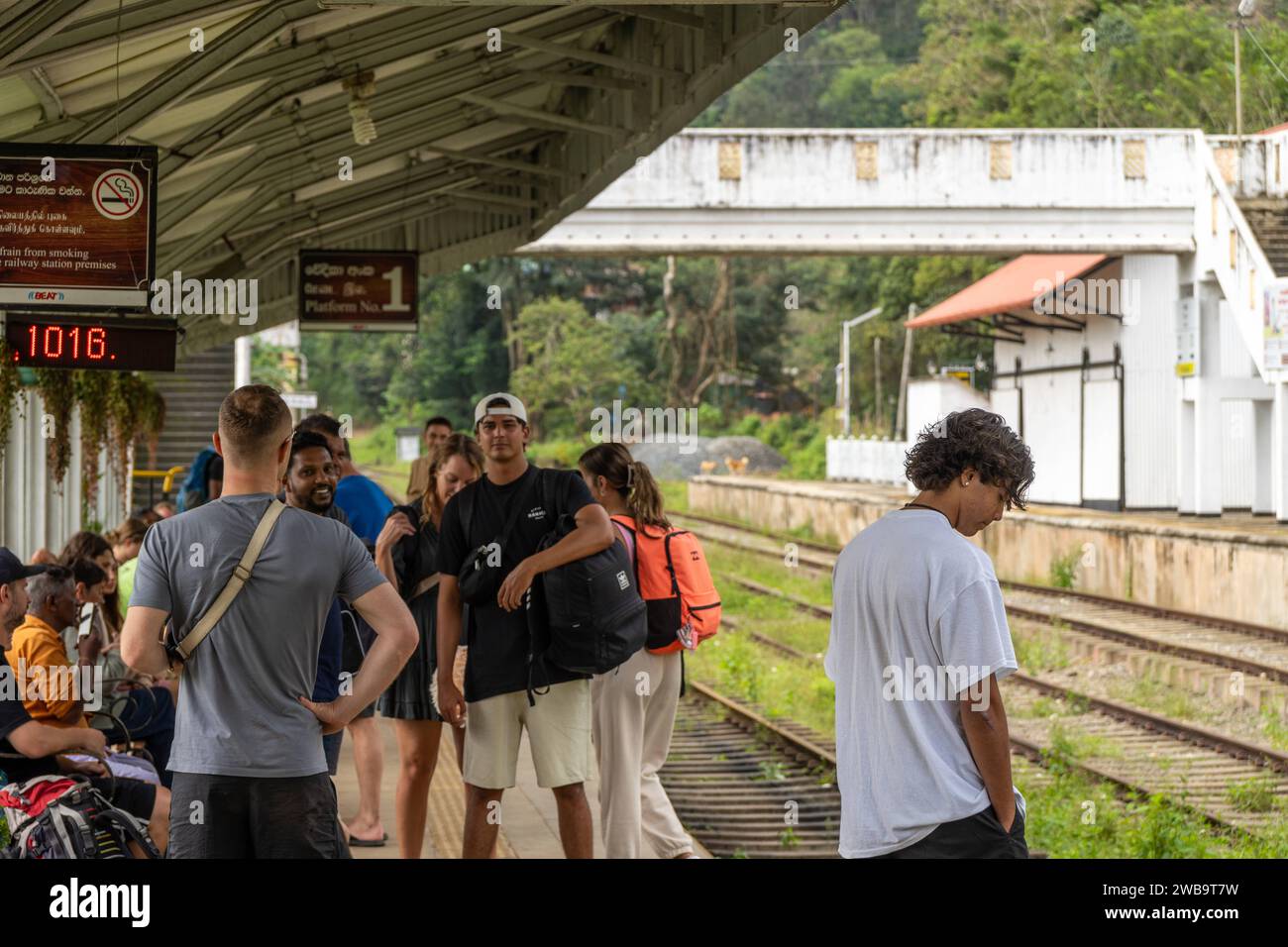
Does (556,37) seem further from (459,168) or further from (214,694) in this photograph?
(214,694)

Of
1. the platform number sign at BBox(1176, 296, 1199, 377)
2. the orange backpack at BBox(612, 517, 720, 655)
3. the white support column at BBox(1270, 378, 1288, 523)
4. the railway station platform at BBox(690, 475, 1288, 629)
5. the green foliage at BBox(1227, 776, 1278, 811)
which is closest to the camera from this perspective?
the orange backpack at BBox(612, 517, 720, 655)

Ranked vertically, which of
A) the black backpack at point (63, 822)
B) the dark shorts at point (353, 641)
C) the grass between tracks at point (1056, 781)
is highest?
the dark shorts at point (353, 641)

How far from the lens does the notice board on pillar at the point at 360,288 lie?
13344 mm

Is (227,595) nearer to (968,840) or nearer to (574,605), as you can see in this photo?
(968,840)

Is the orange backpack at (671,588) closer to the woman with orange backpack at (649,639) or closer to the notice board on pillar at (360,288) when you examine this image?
the woman with orange backpack at (649,639)

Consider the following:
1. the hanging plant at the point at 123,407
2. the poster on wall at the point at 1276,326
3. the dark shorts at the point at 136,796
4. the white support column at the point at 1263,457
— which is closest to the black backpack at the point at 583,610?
the dark shorts at the point at 136,796

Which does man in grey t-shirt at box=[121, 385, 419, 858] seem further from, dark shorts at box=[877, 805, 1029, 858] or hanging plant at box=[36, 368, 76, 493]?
hanging plant at box=[36, 368, 76, 493]

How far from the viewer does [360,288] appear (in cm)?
1354

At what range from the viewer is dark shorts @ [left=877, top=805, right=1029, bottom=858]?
4156mm

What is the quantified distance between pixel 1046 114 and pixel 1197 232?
97.4ft

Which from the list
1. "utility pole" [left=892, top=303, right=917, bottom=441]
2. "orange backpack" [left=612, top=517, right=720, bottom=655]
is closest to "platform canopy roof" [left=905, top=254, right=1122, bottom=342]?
"utility pole" [left=892, top=303, right=917, bottom=441]

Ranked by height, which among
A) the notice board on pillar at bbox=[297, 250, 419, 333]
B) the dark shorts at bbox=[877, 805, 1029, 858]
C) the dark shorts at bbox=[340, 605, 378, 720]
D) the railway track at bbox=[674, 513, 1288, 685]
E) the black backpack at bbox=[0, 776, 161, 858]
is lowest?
the railway track at bbox=[674, 513, 1288, 685]

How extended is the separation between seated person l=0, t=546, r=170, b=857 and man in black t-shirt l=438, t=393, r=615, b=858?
115 centimetres
